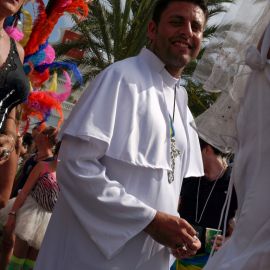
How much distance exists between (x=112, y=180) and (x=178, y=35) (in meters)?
0.79

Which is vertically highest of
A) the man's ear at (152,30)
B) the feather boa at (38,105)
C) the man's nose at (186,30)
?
the man's nose at (186,30)

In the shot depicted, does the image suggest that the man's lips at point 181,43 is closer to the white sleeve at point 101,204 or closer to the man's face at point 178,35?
the man's face at point 178,35

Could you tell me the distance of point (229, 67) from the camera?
1.72 metres

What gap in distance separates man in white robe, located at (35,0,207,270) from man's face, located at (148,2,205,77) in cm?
16

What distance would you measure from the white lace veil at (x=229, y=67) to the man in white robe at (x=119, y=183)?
0.48 meters

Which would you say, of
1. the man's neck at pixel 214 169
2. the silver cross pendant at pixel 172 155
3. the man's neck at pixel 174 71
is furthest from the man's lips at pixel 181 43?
the man's neck at pixel 214 169

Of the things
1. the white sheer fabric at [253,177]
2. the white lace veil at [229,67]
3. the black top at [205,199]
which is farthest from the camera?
the black top at [205,199]

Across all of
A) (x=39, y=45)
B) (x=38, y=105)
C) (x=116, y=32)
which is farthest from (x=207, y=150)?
(x=116, y=32)

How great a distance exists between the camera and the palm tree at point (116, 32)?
12.7 metres

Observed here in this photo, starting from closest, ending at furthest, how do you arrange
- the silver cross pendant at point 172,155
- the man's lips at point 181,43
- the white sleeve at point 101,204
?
the white sleeve at point 101,204, the silver cross pendant at point 172,155, the man's lips at point 181,43

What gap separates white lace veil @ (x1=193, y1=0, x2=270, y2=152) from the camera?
1.66 m

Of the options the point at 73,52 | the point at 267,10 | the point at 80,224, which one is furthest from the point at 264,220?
the point at 73,52

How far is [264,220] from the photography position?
53.1 inches

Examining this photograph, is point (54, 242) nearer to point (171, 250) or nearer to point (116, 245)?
point (116, 245)
